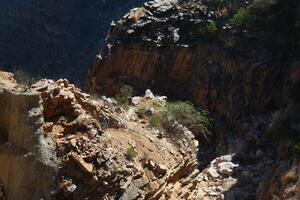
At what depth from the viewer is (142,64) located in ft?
70.3

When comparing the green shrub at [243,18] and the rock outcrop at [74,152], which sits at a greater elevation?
the green shrub at [243,18]

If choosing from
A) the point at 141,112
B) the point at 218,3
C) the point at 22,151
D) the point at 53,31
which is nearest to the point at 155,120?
the point at 141,112

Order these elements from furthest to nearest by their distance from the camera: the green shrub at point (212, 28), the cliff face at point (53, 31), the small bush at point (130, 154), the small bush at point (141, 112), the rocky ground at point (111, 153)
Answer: the cliff face at point (53, 31) → the green shrub at point (212, 28) → the small bush at point (141, 112) → the small bush at point (130, 154) → the rocky ground at point (111, 153)

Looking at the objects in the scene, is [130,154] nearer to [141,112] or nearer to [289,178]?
[141,112]

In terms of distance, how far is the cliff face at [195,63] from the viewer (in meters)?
18.8

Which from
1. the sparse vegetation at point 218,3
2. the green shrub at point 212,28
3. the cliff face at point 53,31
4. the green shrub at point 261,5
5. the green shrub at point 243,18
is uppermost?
the green shrub at point 261,5

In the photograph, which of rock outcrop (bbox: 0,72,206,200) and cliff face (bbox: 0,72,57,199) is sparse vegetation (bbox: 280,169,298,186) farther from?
cliff face (bbox: 0,72,57,199)

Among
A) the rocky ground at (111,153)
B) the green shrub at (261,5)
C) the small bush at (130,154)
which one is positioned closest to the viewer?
the rocky ground at (111,153)

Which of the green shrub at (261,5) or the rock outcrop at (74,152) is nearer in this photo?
the rock outcrop at (74,152)

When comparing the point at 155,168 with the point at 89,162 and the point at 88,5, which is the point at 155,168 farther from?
the point at 88,5

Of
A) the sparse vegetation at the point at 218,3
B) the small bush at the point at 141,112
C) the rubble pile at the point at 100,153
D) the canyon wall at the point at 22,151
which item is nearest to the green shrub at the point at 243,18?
the sparse vegetation at the point at 218,3

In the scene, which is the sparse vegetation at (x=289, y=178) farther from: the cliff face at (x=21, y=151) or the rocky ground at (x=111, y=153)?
the cliff face at (x=21, y=151)

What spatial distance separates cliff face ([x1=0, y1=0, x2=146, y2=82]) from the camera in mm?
43750

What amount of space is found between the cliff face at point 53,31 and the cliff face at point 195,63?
20403mm
